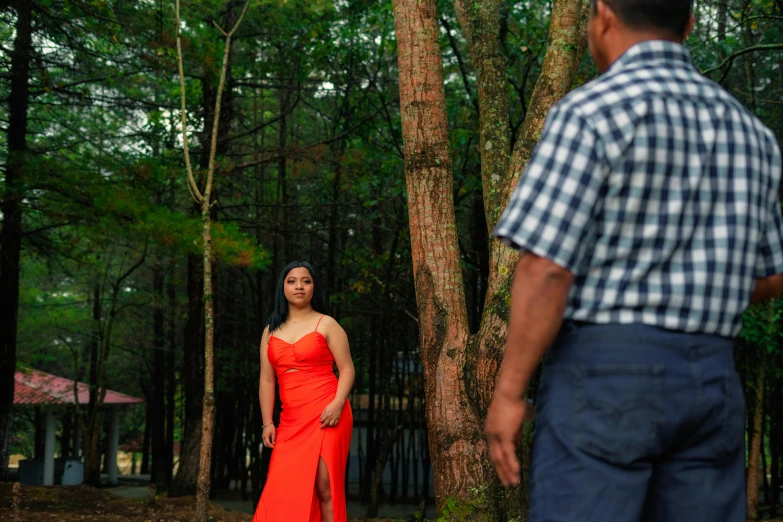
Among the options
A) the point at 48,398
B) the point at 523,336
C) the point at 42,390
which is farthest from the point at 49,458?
the point at 523,336

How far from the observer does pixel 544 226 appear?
1649 millimetres

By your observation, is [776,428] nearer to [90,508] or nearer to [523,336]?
[90,508]

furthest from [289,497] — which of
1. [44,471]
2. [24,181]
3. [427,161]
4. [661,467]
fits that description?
[44,471]

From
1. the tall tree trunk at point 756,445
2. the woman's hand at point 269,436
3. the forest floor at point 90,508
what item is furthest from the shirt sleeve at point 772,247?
the tall tree trunk at point 756,445

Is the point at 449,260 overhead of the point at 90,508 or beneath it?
overhead

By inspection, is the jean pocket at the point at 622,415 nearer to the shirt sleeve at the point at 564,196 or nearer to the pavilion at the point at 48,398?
the shirt sleeve at the point at 564,196

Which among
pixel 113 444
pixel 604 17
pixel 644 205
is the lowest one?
pixel 113 444

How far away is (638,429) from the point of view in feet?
5.32

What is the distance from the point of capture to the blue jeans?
1625 millimetres

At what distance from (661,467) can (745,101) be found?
42.0ft

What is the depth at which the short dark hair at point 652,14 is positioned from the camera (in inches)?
71.8

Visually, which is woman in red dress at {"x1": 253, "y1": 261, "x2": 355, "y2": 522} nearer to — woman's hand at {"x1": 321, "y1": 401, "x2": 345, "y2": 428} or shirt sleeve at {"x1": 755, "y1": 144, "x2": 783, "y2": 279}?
woman's hand at {"x1": 321, "y1": 401, "x2": 345, "y2": 428}

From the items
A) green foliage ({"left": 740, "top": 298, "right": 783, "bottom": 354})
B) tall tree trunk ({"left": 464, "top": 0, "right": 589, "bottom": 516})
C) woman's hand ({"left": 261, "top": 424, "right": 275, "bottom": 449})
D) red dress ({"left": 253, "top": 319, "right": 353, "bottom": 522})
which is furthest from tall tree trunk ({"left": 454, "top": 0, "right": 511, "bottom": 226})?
green foliage ({"left": 740, "top": 298, "right": 783, "bottom": 354})

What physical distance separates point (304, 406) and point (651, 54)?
4197 millimetres
